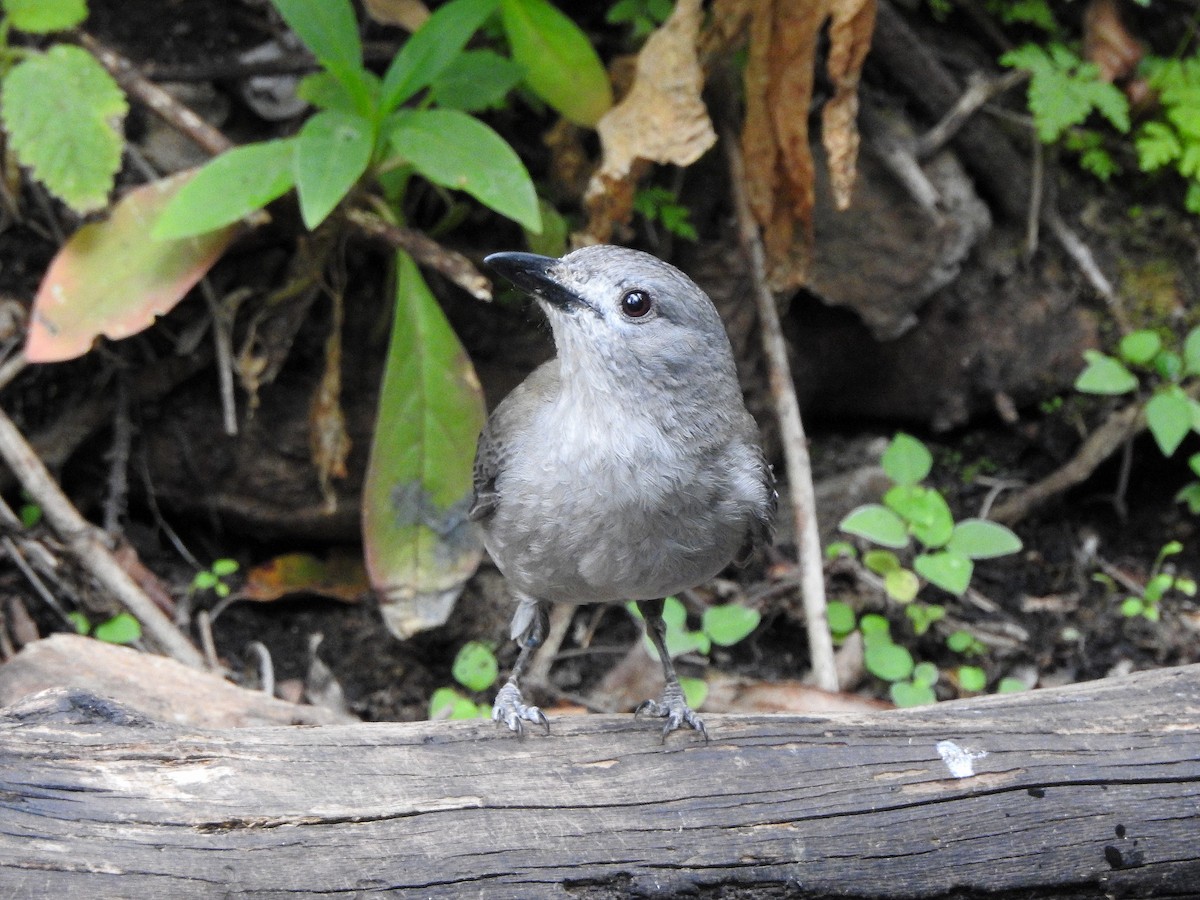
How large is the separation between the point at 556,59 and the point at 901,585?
259 centimetres

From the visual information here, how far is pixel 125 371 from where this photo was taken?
207 inches

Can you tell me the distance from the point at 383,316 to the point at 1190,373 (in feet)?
11.8

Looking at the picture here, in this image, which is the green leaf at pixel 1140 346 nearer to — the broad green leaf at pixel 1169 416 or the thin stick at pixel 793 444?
the broad green leaf at pixel 1169 416

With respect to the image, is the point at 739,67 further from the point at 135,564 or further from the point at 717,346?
→ the point at 135,564

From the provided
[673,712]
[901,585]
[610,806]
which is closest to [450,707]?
[673,712]

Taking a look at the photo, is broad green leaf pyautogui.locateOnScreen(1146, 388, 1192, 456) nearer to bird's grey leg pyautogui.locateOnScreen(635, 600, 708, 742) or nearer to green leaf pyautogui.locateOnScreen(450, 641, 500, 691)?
bird's grey leg pyautogui.locateOnScreen(635, 600, 708, 742)

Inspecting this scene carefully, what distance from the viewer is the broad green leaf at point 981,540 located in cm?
479

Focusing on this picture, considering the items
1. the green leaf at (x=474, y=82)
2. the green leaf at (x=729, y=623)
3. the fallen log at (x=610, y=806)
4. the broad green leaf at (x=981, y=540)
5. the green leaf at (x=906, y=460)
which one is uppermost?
the green leaf at (x=474, y=82)

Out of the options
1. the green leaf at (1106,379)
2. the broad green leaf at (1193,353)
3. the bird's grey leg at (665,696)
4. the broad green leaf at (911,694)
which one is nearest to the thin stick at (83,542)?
the bird's grey leg at (665,696)

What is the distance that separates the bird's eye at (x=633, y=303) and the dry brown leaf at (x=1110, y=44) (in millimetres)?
3365

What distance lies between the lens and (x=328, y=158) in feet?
14.1

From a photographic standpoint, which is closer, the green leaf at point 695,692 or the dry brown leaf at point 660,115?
the green leaf at point 695,692

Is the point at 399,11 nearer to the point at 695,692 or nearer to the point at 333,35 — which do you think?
the point at 333,35

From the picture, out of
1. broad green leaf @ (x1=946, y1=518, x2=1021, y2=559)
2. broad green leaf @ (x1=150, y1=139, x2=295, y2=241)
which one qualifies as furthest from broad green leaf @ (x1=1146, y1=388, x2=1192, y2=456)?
broad green leaf @ (x1=150, y1=139, x2=295, y2=241)
